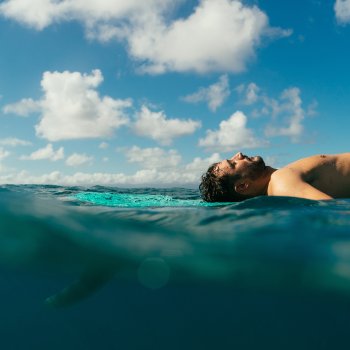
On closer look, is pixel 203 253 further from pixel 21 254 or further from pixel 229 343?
pixel 21 254

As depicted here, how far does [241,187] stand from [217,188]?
0.54 metres

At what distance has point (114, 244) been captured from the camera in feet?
14.1

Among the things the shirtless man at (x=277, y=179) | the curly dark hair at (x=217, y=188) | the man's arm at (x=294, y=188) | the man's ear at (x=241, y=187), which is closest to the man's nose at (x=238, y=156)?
the shirtless man at (x=277, y=179)

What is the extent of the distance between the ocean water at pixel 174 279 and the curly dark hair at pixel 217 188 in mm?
2428

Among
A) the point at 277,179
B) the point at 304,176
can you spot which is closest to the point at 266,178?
the point at 277,179

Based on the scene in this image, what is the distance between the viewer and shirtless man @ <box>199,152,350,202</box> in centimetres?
610

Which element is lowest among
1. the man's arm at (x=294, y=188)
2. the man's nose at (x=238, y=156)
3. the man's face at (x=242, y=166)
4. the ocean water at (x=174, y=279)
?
the ocean water at (x=174, y=279)

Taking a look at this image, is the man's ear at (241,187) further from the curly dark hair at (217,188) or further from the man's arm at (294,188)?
the man's arm at (294,188)

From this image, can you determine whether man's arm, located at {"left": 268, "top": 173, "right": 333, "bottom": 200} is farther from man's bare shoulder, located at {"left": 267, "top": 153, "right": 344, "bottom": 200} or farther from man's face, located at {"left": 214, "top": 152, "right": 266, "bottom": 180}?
man's face, located at {"left": 214, "top": 152, "right": 266, "bottom": 180}

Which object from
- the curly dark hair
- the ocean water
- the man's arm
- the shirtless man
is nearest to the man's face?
the shirtless man

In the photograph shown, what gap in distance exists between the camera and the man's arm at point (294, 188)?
5.60 metres

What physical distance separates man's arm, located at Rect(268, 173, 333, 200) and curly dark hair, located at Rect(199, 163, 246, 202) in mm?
1054

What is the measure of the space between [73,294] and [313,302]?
239cm

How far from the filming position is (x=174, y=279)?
3967 millimetres
